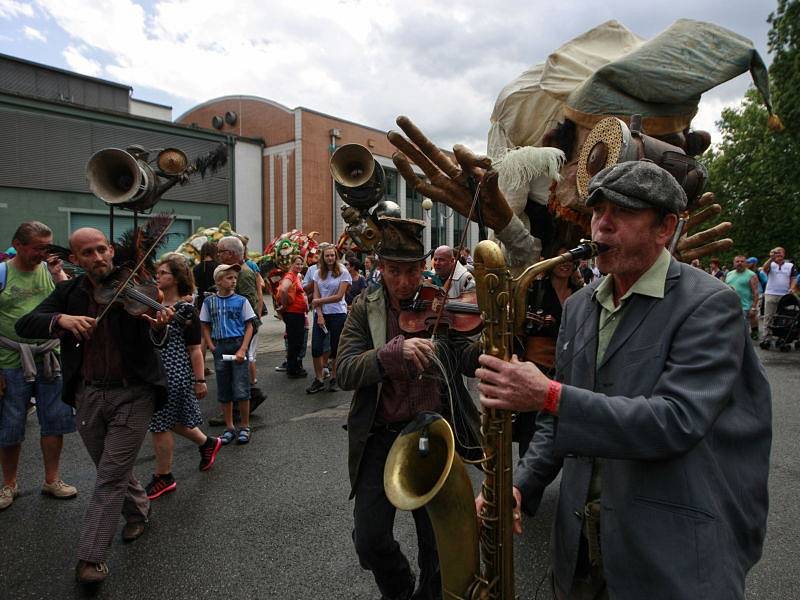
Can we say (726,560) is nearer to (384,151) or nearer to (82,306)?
(82,306)

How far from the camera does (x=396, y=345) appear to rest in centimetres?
226

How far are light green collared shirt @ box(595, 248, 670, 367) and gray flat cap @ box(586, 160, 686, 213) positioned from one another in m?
0.17

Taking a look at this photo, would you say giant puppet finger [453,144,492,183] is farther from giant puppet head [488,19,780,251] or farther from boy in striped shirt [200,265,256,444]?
boy in striped shirt [200,265,256,444]

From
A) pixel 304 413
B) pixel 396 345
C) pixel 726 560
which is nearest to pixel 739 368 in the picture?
pixel 726 560

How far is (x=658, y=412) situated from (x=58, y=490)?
442 cm

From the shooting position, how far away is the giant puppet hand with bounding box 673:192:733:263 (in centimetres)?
350

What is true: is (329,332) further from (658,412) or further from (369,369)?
(658,412)

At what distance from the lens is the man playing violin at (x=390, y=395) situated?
2348 millimetres

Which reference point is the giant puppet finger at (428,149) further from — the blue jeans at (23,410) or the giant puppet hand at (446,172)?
the blue jeans at (23,410)

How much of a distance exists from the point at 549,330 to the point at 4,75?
28581mm

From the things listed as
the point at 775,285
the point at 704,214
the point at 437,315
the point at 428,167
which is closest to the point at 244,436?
the point at 437,315

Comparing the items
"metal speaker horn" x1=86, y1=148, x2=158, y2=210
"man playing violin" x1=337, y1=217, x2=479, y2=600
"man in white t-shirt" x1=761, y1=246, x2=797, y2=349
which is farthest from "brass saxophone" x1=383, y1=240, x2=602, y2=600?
"man in white t-shirt" x1=761, y1=246, x2=797, y2=349

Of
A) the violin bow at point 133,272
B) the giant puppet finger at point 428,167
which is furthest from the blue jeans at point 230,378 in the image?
the giant puppet finger at point 428,167

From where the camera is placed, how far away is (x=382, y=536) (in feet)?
7.72
